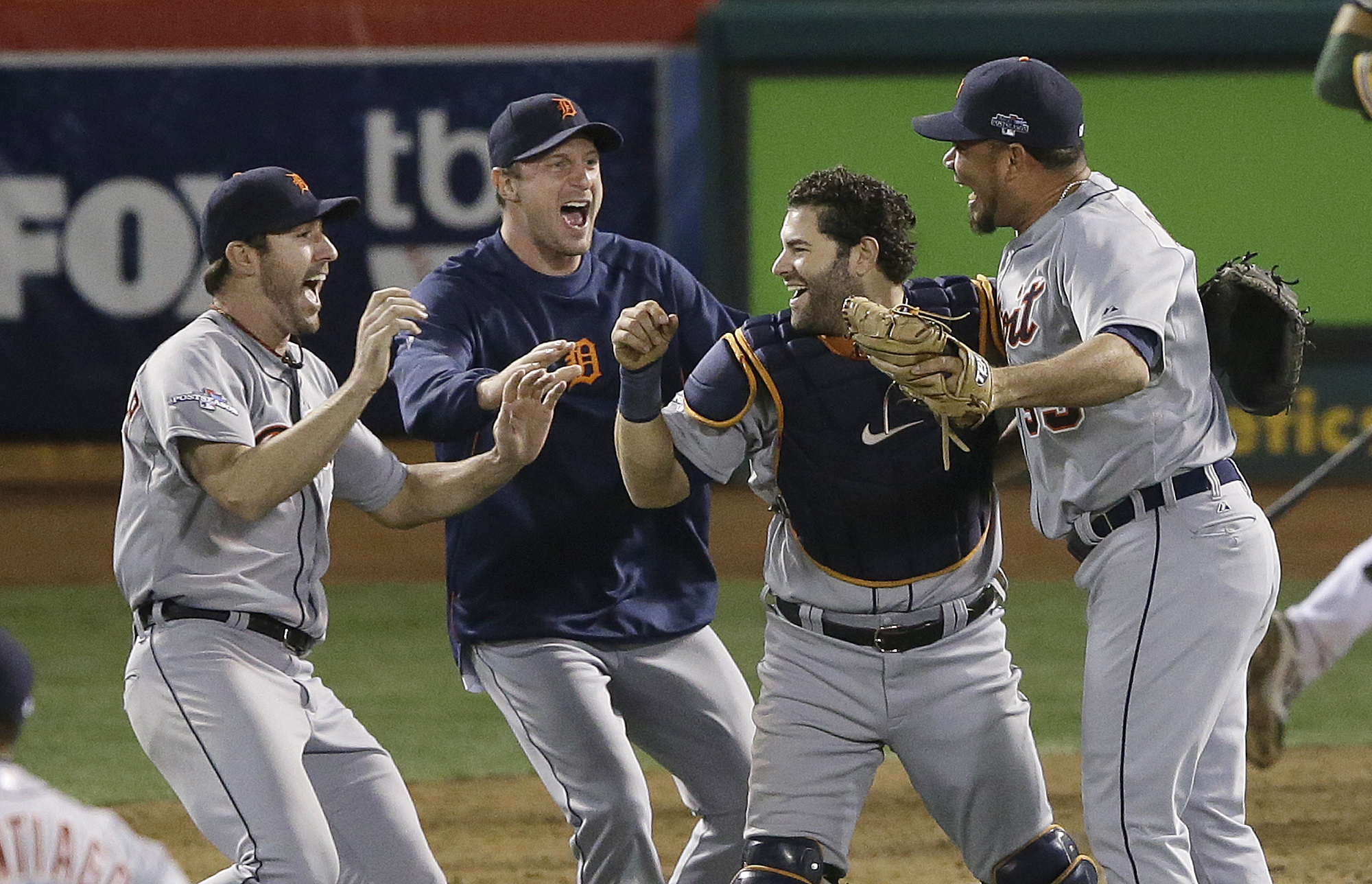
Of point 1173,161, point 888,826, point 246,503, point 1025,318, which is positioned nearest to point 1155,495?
point 1025,318

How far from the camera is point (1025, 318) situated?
12.6ft

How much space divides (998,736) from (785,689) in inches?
17.8

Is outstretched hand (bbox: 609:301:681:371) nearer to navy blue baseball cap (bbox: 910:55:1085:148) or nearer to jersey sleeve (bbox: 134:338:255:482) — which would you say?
navy blue baseball cap (bbox: 910:55:1085:148)

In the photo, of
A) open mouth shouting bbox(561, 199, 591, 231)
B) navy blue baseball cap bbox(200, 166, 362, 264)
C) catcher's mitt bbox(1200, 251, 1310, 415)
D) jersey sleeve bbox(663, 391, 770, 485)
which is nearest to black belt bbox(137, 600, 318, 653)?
navy blue baseball cap bbox(200, 166, 362, 264)

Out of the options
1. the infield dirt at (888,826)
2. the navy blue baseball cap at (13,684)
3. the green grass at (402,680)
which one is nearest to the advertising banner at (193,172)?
the green grass at (402,680)

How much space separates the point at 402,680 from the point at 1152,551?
5.05 metres

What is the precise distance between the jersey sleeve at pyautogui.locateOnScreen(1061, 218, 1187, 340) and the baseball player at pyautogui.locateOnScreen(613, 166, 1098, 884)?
441 mm

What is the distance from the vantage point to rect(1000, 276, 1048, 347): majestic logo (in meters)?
3.81

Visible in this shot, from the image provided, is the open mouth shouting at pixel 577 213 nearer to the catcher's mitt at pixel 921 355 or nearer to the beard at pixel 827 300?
the beard at pixel 827 300

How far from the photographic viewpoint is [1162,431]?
147 inches

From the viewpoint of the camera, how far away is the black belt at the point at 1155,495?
3762 millimetres

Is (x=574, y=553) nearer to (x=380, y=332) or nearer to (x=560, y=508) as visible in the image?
(x=560, y=508)

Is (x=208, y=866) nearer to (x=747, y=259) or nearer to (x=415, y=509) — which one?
(x=415, y=509)

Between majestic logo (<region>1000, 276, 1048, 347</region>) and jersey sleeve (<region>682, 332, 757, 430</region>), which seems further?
jersey sleeve (<region>682, 332, 757, 430</region>)
